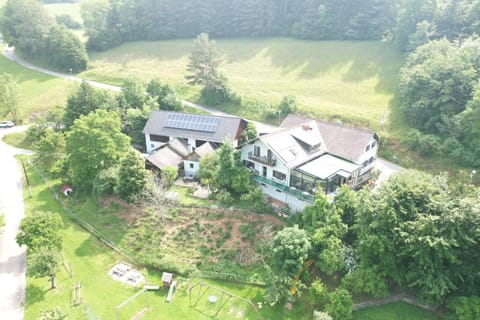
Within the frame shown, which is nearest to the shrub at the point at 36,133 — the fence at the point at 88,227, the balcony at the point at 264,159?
the fence at the point at 88,227

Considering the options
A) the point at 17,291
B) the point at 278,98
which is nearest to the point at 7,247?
the point at 17,291

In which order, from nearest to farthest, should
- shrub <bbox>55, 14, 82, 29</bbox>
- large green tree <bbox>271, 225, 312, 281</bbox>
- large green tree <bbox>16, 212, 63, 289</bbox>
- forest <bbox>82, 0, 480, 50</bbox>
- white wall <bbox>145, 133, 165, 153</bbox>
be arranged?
large green tree <bbox>271, 225, 312, 281</bbox>
large green tree <bbox>16, 212, 63, 289</bbox>
white wall <bbox>145, 133, 165, 153</bbox>
forest <bbox>82, 0, 480, 50</bbox>
shrub <bbox>55, 14, 82, 29</bbox>

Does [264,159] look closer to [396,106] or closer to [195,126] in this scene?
[195,126]

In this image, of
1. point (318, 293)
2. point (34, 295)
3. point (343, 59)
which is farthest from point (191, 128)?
point (343, 59)

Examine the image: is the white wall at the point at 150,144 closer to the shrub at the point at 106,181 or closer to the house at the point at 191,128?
the house at the point at 191,128

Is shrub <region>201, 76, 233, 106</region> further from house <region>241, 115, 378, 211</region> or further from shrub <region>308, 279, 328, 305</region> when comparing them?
shrub <region>308, 279, 328, 305</region>

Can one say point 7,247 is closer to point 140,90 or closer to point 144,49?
point 140,90

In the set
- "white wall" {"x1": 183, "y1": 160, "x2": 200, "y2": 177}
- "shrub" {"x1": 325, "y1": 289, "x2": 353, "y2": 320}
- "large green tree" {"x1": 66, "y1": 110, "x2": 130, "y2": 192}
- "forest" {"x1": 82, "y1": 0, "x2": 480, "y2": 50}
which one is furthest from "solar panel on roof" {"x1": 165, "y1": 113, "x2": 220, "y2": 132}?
"forest" {"x1": 82, "y1": 0, "x2": 480, "y2": 50}
